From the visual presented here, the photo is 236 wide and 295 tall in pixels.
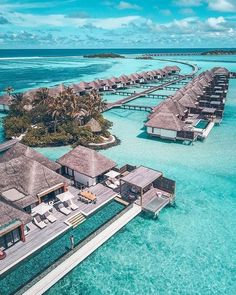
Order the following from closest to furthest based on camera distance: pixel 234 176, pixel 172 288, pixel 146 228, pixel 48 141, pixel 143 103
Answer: pixel 172 288 → pixel 146 228 → pixel 234 176 → pixel 48 141 → pixel 143 103

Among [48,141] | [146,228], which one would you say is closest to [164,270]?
[146,228]

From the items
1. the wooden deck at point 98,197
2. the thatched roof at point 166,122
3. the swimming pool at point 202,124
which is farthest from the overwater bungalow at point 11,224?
the swimming pool at point 202,124

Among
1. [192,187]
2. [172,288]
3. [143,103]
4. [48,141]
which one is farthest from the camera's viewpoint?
[143,103]

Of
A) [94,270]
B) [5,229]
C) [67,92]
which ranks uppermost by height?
[67,92]

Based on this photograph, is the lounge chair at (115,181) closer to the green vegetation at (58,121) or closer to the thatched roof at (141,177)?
the thatched roof at (141,177)

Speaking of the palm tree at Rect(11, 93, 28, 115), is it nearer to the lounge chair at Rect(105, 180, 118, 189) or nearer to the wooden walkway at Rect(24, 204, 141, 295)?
the lounge chair at Rect(105, 180, 118, 189)

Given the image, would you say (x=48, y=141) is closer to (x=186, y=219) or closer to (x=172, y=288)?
(x=186, y=219)

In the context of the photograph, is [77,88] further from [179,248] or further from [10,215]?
[179,248]
